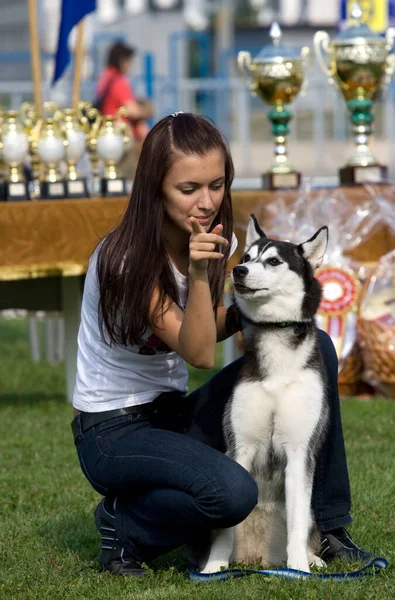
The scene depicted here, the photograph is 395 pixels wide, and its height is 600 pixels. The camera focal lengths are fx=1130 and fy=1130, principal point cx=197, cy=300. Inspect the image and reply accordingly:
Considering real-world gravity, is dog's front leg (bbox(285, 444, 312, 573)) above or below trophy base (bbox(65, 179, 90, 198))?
below

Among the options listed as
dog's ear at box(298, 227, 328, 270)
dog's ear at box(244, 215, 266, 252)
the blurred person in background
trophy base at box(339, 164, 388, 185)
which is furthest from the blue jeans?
the blurred person in background

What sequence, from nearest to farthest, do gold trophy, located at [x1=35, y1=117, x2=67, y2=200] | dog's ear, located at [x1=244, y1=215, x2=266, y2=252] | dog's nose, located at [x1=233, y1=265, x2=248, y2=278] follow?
dog's nose, located at [x1=233, y1=265, x2=248, y2=278]
dog's ear, located at [x1=244, y1=215, x2=266, y2=252]
gold trophy, located at [x1=35, y1=117, x2=67, y2=200]

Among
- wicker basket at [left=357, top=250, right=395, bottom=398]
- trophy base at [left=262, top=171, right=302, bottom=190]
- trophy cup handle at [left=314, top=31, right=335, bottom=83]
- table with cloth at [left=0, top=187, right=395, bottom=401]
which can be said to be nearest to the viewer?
table with cloth at [left=0, top=187, right=395, bottom=401]

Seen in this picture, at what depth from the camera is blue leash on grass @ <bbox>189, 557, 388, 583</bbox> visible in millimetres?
2850

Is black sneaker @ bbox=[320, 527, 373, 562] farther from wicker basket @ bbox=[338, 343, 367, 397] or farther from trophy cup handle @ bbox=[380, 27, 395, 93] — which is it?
trophy cup handle @ bbox=[380, 27, 395, 93]

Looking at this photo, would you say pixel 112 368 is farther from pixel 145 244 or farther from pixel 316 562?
pixel 316 562

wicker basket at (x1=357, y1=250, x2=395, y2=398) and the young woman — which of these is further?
wicker basket at (x1=357, y1=250, x2=395, y2=398)

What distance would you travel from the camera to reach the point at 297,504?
2.83 m

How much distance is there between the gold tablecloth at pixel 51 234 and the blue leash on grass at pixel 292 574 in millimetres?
2456

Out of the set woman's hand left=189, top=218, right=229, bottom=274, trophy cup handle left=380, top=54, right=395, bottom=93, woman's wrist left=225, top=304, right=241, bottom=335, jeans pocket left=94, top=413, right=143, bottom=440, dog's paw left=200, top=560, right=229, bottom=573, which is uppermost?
trophy cup handle left=380, top=54, right=395, bottom=93

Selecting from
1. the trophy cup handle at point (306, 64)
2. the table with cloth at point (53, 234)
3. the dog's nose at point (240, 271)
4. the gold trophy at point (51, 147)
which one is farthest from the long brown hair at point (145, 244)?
the trophy cup handle at point (306, 64)

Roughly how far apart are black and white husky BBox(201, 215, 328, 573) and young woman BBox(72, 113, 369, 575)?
8cm

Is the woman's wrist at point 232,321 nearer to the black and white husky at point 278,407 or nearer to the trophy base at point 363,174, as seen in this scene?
the black and white husky at point 278,407

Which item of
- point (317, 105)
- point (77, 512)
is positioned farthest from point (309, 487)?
point (317, 105)
